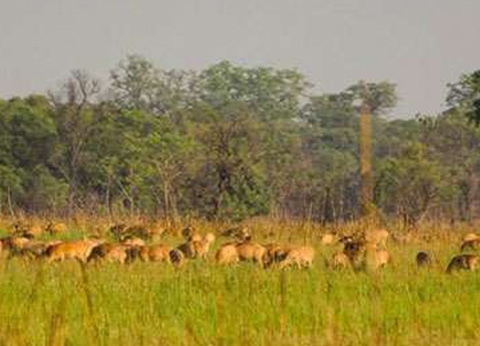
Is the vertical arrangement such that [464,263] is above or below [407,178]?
below

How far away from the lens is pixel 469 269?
34.3ft

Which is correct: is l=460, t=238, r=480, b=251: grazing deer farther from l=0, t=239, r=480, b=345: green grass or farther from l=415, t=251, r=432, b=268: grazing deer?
l=0, t=239, r=480, b=345: green grass

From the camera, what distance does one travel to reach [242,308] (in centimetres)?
725

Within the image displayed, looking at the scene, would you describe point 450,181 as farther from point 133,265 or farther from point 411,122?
point 133,265

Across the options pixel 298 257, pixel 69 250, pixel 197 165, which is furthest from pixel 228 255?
pixel 197 165

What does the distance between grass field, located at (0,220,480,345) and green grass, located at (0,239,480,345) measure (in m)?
0.01

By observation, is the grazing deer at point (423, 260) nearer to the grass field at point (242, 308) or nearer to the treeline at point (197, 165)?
the grass field at point (242, 308)

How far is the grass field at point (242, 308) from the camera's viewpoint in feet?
20.3

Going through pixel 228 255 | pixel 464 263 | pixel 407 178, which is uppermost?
pixel 407 178

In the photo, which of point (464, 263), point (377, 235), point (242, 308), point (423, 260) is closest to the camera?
point (242, 308)

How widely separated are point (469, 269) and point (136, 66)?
8170cm

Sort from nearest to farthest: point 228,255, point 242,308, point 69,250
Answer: point 242,308 → point 69,250 → point 228,255

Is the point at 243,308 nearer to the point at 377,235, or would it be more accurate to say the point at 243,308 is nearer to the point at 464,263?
the point at 464,263

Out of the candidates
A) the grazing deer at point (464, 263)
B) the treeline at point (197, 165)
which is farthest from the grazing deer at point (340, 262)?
the treeline at point (197, 165)
